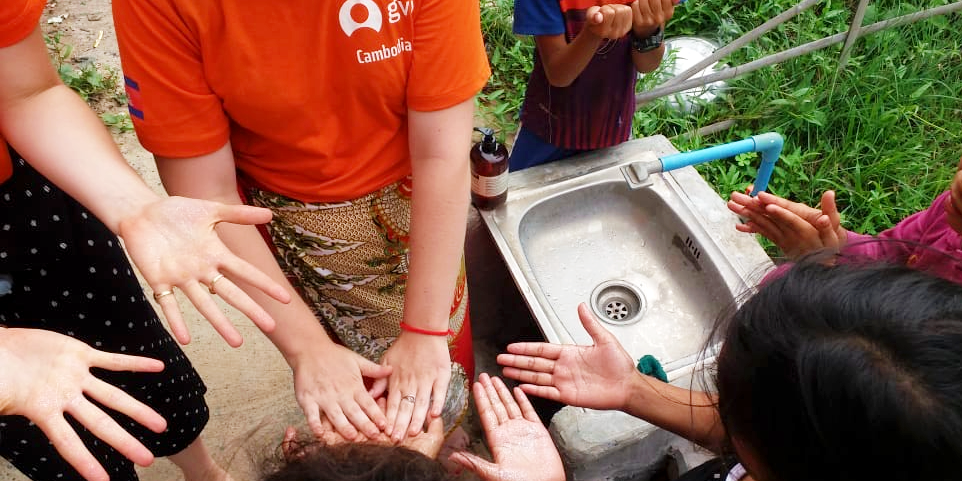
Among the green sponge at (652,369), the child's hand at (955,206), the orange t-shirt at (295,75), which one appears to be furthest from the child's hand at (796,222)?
the orange t-shirt at (295,75)

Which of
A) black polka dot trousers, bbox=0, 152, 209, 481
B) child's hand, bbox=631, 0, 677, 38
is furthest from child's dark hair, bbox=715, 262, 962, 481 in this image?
black polka dot trousers, bbox=0, 152, 209, 481

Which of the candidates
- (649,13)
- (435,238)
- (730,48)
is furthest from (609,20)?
(730,48)

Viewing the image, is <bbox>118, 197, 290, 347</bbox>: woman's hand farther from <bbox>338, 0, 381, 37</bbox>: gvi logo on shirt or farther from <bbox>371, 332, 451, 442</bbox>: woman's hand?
<bbox>371, 332, 451, 442</bbox>: woman's hand

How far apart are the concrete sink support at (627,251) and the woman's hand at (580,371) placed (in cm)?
30

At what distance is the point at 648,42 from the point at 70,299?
5.91 feet

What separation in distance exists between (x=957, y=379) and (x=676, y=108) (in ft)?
9.70

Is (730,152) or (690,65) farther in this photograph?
(690,65)

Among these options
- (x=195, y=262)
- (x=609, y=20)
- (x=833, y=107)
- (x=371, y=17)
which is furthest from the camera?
(x=833, y=107)

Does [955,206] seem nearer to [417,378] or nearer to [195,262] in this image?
[417,378]

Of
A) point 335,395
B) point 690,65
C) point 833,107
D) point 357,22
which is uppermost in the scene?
point 357,22

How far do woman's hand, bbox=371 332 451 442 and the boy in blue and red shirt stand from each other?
3.41 ft

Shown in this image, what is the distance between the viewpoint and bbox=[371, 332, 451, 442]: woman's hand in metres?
1.58

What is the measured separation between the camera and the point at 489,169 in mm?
2115

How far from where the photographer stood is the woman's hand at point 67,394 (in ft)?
3.23
